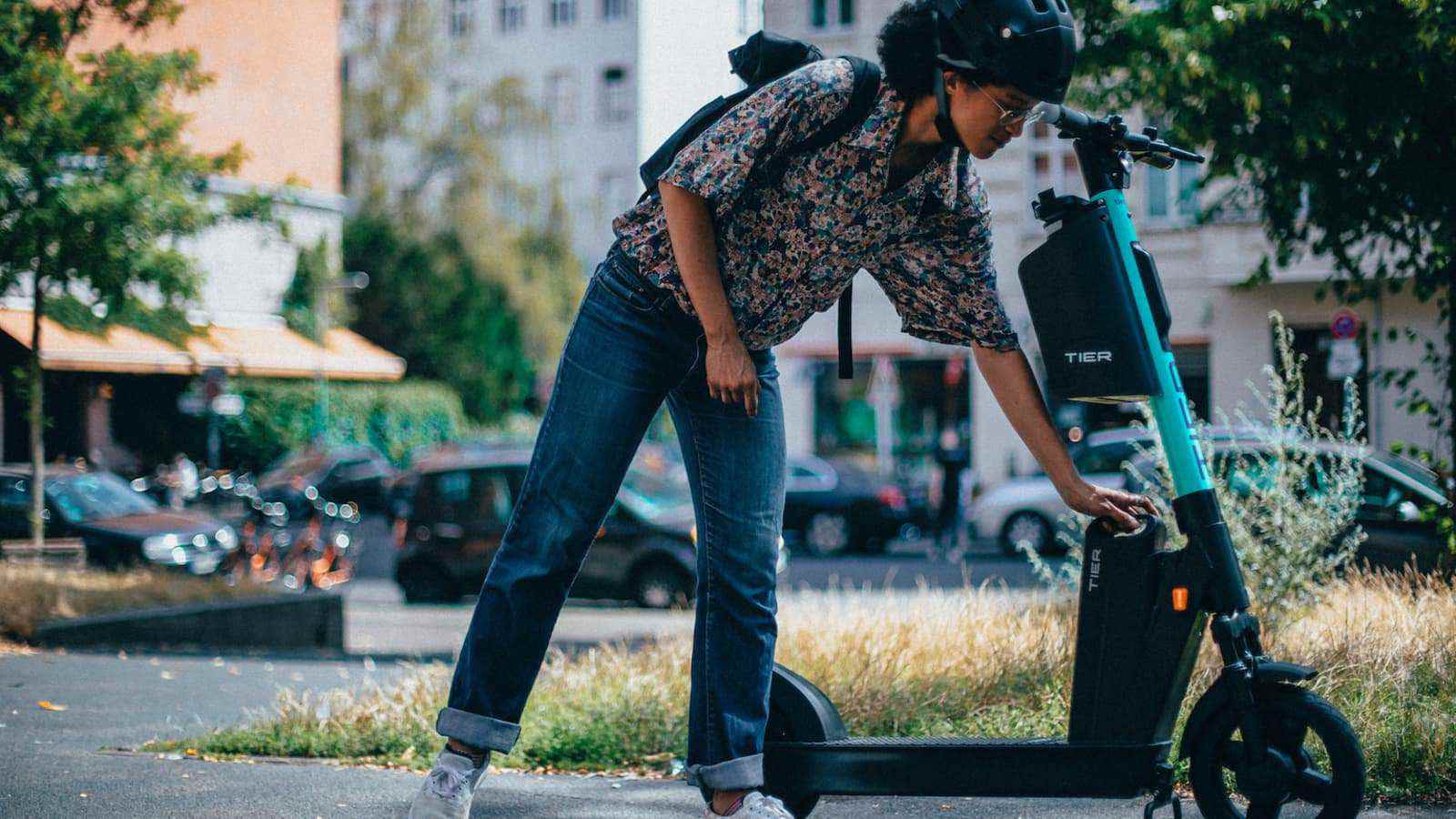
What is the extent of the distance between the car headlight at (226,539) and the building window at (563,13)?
114 ft

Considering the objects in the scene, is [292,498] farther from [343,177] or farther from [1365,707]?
[1365,707]

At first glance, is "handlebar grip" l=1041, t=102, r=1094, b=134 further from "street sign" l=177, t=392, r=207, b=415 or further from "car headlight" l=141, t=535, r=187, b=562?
"street sign" l=177, t=392, r=207, b=415

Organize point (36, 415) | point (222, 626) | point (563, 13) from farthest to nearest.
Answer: point (563, 13), point (36, 415), point (222, 626)

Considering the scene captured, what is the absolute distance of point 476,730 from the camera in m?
2.88

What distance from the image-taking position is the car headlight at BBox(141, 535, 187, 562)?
620 inches

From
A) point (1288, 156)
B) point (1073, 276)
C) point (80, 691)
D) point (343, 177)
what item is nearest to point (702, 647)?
point (1073, 276)

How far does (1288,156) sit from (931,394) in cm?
2584

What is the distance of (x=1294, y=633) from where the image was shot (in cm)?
484

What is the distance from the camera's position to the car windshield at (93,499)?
15.9 meters

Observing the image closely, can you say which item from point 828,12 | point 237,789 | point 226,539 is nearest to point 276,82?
point 828,12

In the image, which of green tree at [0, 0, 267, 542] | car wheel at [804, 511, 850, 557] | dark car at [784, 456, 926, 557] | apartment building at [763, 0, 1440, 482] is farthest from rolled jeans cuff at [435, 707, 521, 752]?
apartment building at [763, 0, 1440, 482]

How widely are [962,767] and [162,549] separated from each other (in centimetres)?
1456

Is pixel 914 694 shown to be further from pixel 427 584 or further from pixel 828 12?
pixel 828 12

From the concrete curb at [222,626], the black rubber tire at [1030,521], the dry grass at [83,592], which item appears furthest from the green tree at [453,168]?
the concrete curb at [222,626]
